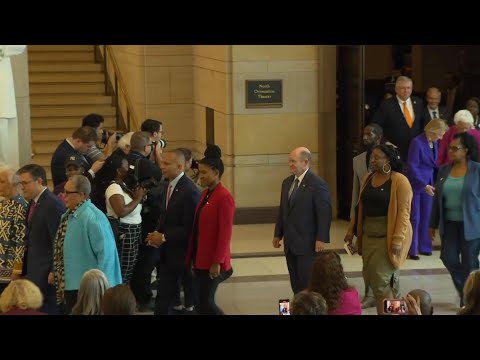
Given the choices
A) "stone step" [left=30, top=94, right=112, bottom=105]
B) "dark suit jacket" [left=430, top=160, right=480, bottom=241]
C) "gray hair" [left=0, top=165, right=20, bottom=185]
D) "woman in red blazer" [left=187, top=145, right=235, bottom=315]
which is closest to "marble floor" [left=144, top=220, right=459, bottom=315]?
"dark suit jacket" [left=430, top=160, right=480, bottom=241]

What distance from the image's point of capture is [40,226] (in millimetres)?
9859

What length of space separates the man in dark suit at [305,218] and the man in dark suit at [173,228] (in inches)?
39.4

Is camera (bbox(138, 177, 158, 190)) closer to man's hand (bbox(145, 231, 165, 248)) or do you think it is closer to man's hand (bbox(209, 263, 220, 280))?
man's hand (bbox(145, 231, 165, 248))

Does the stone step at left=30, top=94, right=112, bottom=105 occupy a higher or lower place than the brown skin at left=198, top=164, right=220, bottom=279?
higher

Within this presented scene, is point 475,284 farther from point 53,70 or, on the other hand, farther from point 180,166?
point 53,70

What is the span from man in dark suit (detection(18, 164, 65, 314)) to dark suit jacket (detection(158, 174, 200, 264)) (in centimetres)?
115

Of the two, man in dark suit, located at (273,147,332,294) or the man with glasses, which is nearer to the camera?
the man with glasses

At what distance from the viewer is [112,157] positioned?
11.4 metres

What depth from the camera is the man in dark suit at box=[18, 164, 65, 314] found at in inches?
388

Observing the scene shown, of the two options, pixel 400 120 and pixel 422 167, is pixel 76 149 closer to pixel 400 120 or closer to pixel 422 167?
pixel 422 167

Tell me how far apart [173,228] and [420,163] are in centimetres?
443

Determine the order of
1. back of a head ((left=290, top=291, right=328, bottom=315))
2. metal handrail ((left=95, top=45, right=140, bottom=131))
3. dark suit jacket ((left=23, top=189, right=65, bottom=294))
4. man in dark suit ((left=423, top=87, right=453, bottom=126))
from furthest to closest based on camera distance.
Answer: metal handrail ((left=95, top=45, right=140, bottom=131)) → man in dark suit ((left=423, top=87, right=453, bottom=126)) → dark suit jacket ((left=23, top=189, right=65, bottom=294)) → back of a head ((left=290, top=291, right=328, bottom=315))
